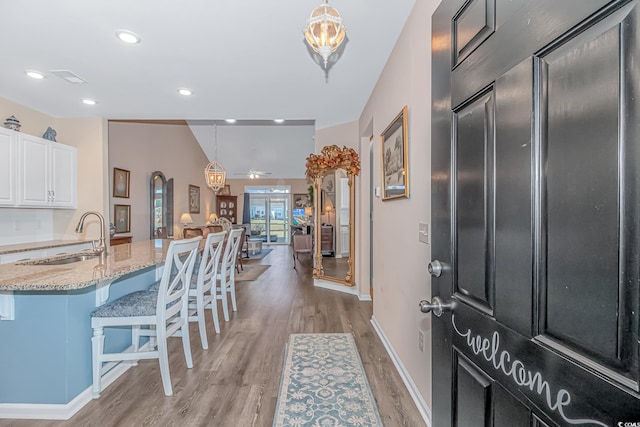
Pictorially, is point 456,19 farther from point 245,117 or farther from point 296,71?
point 245,117

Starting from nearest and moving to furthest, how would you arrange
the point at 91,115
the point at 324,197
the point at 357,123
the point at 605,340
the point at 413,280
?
the point at 605,340 < the point at 413,280 < the point at 91,115 < the point at 357,123 < the point at 324,197

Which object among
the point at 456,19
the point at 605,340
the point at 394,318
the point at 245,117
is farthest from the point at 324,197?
the point at 605,340

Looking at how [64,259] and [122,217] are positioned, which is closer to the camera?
[64,259]

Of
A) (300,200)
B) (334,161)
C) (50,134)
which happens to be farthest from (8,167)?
(300,200)

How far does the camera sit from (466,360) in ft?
3.04

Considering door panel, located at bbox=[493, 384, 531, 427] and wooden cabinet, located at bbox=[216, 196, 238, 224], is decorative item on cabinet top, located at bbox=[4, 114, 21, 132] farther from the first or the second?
wooden cabinet, located at bbox=[216, 196, 238, 224]

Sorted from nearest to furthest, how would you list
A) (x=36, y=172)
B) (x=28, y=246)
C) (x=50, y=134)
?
(x=28, y=246)
(x=36, y=172)
(x=50, y=134)

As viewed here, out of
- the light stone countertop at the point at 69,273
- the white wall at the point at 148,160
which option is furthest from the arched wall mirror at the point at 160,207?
the light stone countertop at the point at 69,273

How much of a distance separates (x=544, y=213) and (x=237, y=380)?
2318 millimetres

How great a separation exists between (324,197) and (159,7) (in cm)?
355

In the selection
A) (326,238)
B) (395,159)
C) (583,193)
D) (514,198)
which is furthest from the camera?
(326,238)

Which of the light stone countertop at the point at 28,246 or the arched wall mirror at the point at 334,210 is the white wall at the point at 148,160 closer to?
the light stone countertop at the point at 28,246

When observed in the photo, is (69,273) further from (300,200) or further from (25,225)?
(300,200)

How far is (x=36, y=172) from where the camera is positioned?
379 cm
